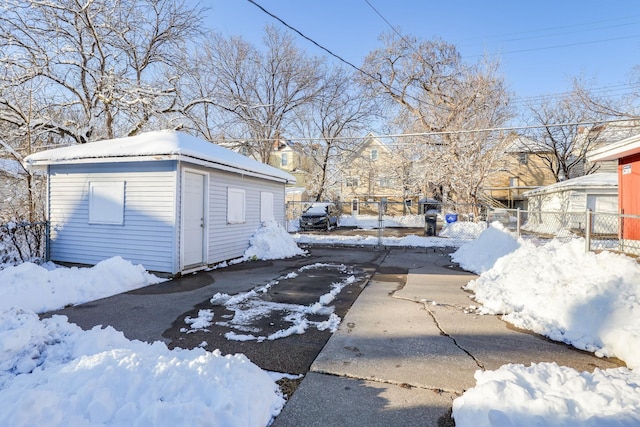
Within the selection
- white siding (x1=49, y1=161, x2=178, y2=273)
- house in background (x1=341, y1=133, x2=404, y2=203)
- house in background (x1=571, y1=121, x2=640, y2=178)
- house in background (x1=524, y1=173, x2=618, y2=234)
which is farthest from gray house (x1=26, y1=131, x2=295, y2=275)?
house in background (x1=571, y1=121, x2=640, y2=178)

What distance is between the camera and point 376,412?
106 inches

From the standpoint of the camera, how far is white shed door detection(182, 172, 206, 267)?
26.8 feet

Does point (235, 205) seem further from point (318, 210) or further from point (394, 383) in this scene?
point (318, 210)

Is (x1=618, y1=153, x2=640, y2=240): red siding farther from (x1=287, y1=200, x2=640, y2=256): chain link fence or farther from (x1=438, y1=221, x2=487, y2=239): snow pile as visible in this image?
(x1=438, y1=221, x2=487, y2=239): snow pile

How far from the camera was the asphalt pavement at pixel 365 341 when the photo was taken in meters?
2.84

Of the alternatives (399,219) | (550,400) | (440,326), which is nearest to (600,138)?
(399,219)

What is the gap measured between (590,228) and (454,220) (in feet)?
43.0

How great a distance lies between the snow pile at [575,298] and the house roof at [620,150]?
405 centimetres

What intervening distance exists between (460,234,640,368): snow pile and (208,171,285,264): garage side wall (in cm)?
668

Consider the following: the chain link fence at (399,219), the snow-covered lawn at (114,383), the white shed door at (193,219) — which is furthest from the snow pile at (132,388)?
the chain link fence at (399,219)

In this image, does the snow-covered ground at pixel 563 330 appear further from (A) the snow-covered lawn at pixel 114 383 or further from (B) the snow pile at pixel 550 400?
(A) the snow-covered lawn at pixel 114 383

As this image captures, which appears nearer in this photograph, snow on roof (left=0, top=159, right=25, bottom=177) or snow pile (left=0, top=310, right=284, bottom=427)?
snow pile (left=0, top=310, right=284, bottom=427)

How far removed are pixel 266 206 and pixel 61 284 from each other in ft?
22.7

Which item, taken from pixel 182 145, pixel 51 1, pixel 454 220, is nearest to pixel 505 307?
pixel 182 145
